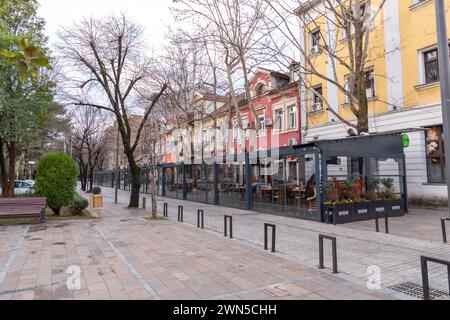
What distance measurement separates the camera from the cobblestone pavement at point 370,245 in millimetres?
5742

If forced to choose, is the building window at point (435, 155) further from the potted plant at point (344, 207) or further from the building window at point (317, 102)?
the building window at point (317, 102)

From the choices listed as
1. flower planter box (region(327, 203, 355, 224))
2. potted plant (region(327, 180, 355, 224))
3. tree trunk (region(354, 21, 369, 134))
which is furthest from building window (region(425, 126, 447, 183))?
flower planter box (region(327, 203, 355, 224))

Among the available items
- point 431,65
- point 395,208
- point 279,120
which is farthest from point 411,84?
point 279,120

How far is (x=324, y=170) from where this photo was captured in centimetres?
1215

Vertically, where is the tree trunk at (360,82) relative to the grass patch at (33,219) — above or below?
above

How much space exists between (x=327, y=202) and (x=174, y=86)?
611 inches

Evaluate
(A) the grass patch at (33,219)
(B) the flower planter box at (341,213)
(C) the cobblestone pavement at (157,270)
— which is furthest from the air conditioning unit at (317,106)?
(A) the grass patch at (33,219)

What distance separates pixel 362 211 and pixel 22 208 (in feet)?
41.4

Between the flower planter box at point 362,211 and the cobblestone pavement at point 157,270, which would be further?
the flower planter box at point 362,211

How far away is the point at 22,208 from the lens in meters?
11.8

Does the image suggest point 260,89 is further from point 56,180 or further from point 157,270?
point 157,270

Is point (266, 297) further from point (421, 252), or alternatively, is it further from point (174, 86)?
point (174, 86)

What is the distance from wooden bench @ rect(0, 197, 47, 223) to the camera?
11570mm

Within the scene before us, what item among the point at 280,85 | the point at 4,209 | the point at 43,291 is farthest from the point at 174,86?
the point at 43,291
